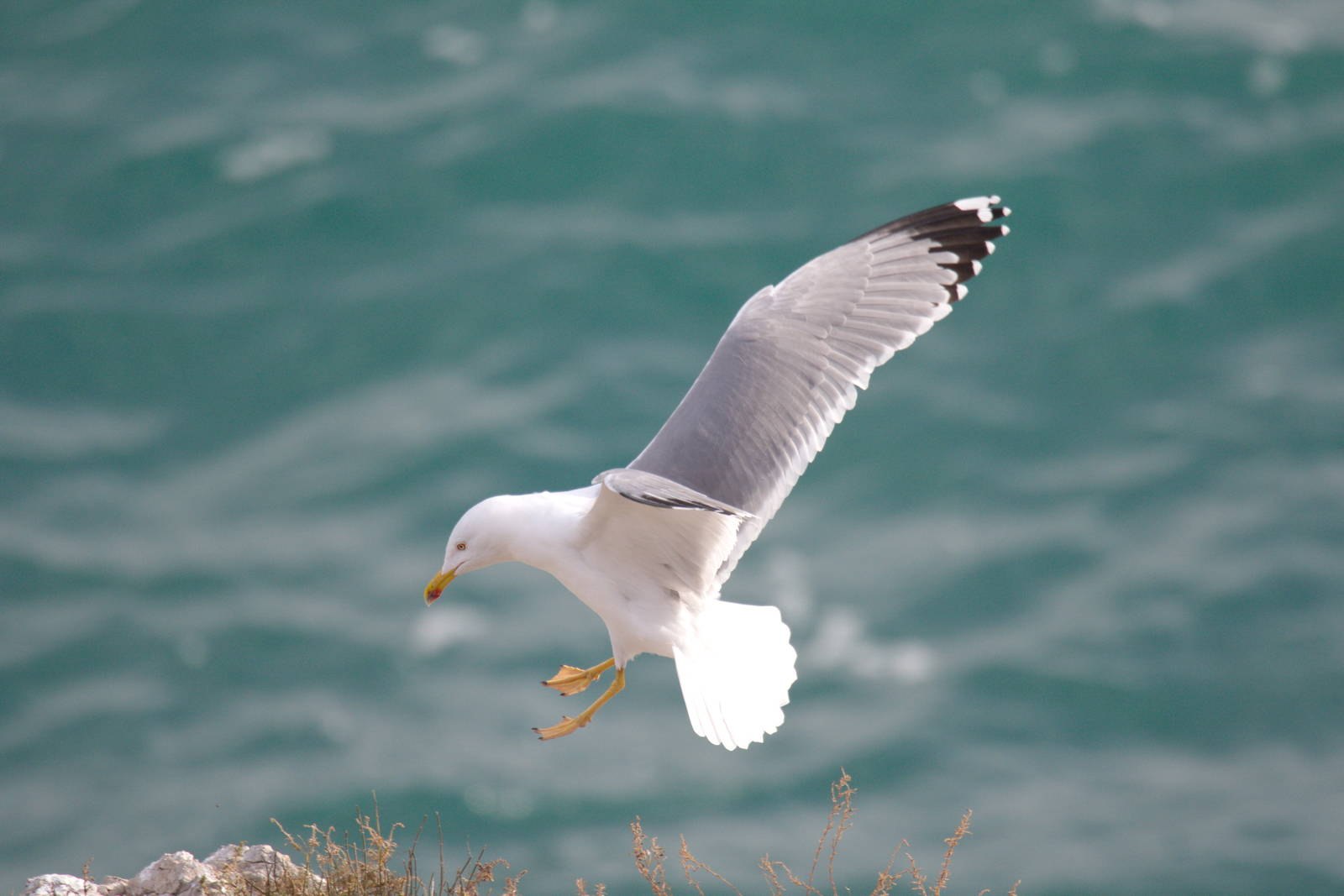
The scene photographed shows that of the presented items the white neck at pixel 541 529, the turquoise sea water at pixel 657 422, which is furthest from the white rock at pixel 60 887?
the turquoise sea water at pixel 657 422

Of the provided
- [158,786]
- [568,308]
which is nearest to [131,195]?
[568,308]

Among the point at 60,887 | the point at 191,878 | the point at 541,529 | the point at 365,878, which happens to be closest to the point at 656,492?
the point at 541,529

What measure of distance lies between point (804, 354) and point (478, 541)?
141 cm

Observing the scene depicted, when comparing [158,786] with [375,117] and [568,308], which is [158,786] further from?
[375,117]

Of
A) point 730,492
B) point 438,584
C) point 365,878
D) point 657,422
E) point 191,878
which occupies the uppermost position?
point 657,422

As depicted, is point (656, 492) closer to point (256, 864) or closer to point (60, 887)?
point (256, 864)

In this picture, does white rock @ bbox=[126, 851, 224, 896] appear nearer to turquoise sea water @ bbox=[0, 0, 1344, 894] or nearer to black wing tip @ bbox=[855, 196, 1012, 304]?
black wing tip @ bbox=[855, 196, 1012, 304]

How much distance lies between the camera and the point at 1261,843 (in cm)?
1794

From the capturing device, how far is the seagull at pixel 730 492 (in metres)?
5.15

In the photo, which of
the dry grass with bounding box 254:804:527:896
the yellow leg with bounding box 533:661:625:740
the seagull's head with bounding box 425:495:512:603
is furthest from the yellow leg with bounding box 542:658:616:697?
the dry grass with bounding box 254:804:527:896

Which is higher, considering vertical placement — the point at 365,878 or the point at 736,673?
the point at 736,673

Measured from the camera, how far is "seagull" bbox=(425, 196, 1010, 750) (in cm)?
515

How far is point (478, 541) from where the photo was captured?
5.21m

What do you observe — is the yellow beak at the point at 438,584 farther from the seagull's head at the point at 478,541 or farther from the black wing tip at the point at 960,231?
the black wing tip at the point at 960,231
